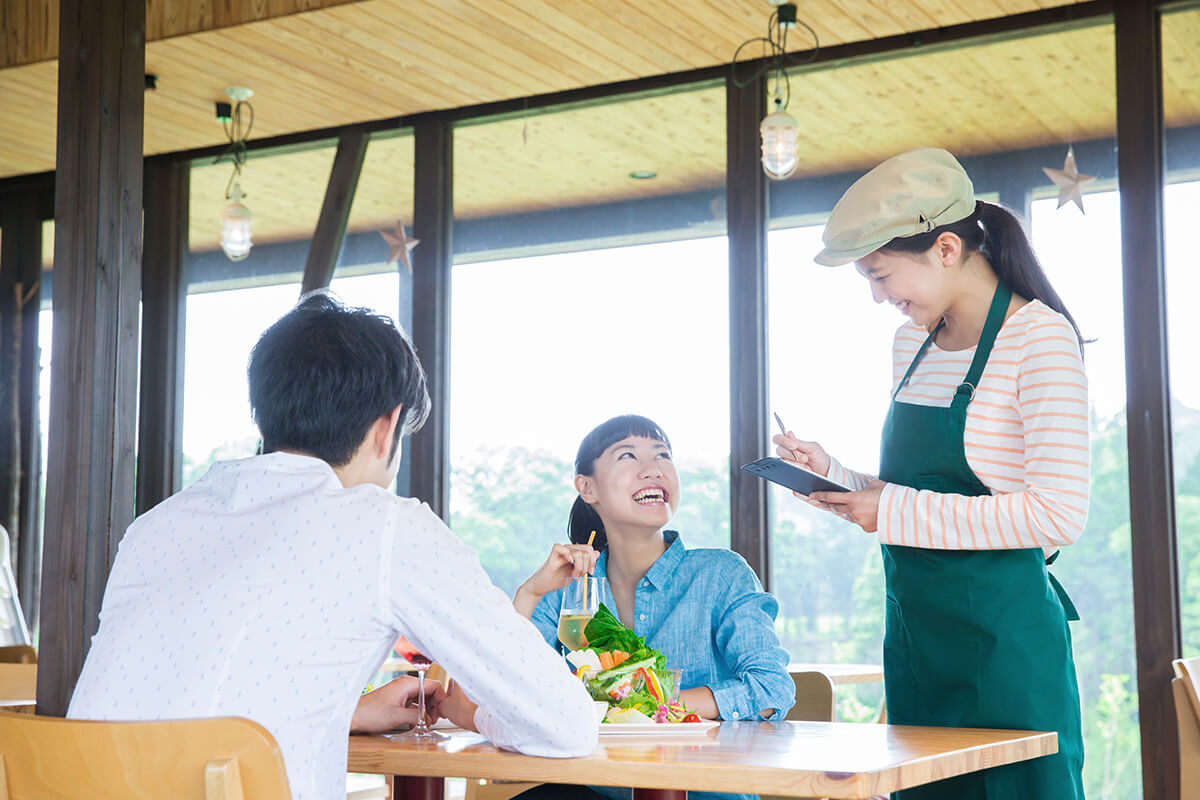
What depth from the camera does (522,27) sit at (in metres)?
4.25

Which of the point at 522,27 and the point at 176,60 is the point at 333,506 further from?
the point at 176,60

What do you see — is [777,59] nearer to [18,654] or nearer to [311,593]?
[18,654]

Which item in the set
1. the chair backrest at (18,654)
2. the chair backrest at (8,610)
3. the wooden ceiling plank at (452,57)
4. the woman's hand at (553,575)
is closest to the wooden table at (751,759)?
the woman's hand at (553,575)

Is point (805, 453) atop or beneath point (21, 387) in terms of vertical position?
beneath

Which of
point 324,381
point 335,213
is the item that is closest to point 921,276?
point 324,381

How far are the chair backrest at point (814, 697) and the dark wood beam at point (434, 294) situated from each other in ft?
8.16

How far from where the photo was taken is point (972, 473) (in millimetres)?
1942

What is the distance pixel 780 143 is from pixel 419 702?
8.99 feet

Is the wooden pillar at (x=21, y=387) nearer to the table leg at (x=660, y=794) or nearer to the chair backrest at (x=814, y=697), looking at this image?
the chair backrest at (x=814, y=697)

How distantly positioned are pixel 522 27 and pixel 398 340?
9.44ft

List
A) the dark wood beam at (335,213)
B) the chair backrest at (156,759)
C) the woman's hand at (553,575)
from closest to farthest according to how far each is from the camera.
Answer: the chair backrest at (156,759), the woman's hand at (553,575), the dark wood beam at (335,213)

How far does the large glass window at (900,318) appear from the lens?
390 cm

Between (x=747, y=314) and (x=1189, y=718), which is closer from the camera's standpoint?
(x=1189, y=718)

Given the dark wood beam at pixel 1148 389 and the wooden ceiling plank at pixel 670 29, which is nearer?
the dark wood beam at pixel 1148 389
